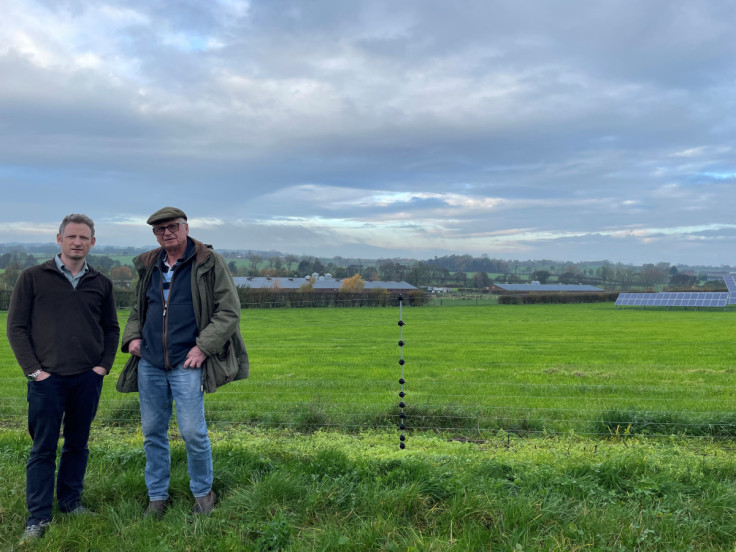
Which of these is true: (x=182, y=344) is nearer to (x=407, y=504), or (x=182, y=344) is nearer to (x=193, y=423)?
(x=193, y=423)

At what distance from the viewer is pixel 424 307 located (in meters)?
61.1

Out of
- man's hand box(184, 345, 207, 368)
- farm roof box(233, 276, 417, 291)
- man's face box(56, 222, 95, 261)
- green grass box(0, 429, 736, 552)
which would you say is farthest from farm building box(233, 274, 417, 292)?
man's hand box(184, 345, 207, 368)

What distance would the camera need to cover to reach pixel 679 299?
64750 mm

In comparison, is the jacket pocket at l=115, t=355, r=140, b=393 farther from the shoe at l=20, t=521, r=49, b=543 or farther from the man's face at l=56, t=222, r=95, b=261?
the shoe at l=20, t=521, r=49, b=543

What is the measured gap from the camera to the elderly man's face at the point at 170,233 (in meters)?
4.00

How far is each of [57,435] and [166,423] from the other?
0.76 meters

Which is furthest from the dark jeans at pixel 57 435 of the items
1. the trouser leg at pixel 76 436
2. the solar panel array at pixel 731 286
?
the solar panel array at pixel 731 286

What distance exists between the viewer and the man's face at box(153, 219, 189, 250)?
4.00m

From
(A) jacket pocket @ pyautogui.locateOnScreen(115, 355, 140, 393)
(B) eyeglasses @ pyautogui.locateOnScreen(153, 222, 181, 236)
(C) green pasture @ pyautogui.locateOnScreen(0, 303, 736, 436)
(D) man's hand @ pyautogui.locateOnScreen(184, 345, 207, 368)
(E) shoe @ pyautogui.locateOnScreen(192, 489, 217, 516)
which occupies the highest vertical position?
(B) eyeglasses @ pyautogui.locateOnScreen(153, 222, 181, 236)

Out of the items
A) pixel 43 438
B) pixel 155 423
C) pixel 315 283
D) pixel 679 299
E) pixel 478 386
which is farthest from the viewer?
pixel 315 283

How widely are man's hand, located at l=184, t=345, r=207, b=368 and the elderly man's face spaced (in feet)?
2.66

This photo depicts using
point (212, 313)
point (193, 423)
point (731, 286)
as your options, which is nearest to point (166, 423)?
point (193, 423)

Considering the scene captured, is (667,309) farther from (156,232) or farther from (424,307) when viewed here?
(156,232)

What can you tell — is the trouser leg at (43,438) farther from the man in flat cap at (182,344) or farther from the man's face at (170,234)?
the man's face at (170,234)
